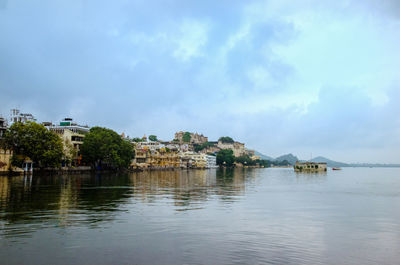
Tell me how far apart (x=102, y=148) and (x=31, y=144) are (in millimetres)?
21674

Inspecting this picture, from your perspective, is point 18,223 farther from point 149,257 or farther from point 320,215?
point 320,215

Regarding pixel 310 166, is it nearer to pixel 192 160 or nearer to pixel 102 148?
pixel 192 160

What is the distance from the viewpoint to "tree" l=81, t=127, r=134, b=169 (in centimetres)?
8838

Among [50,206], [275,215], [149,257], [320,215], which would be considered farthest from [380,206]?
[50,206]

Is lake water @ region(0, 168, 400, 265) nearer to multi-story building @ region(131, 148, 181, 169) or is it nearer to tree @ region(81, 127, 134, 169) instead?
tree @ region(81, 127, 134, 169)

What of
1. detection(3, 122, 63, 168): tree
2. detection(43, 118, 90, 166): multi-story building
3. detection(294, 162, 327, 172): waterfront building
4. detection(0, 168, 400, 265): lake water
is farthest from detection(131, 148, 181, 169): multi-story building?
detection(0, 168, 400, 265): lake water

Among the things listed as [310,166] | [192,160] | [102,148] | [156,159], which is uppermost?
[102,148]

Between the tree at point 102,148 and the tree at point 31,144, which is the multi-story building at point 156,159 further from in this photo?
the tree at point 31,144

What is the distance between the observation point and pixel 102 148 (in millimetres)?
87938

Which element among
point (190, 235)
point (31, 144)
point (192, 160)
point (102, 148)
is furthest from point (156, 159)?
point (190, 235)

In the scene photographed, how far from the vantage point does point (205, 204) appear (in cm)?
2705

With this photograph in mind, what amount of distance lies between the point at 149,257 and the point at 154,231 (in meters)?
4.46

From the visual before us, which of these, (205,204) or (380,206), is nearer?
(205,204)

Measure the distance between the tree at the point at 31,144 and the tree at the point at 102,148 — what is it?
56.9 ft
